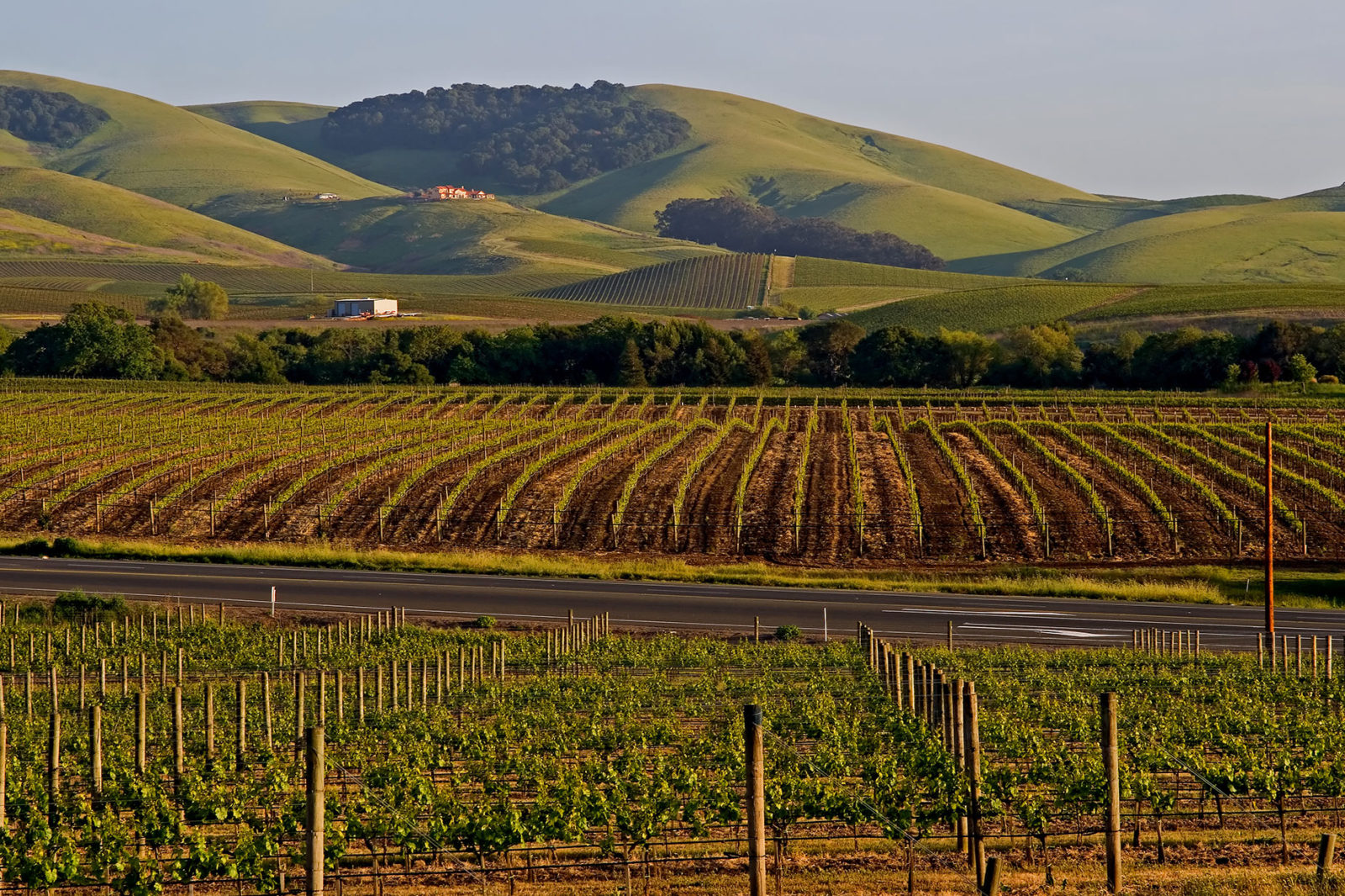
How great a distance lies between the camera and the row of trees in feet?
351

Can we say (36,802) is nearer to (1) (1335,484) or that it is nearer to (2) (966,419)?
(1) (1335,484)

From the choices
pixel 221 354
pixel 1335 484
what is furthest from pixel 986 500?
pixel 221 354

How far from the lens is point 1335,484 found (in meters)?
60.7

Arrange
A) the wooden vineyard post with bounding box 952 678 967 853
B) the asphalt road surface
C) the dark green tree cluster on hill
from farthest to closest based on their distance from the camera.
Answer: the dark green tree cluster on hill, the asphalt road surface, the wooden vineyard post with bounding box 952 678 967 853

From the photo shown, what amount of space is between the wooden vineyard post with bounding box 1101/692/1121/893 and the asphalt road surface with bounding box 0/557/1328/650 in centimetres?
2306

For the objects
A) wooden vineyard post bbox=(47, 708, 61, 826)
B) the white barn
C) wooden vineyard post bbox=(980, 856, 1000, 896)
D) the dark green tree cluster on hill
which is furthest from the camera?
the dark green tree cluster on hill

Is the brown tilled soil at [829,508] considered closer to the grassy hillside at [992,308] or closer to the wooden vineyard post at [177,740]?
the wooden vineyard post at [177,740]

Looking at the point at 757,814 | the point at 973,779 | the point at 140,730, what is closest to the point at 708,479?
the point at 140,730

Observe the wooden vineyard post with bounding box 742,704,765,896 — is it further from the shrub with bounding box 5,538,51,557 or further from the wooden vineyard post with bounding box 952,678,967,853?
the shrub with bounding box 5,538,51,557

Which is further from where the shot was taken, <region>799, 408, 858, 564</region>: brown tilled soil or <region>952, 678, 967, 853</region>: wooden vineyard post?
<region>799, 408, 858, 564</region>: brown tilled soil

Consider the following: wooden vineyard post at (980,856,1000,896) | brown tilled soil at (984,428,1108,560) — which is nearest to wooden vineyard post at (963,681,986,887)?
wooden vineyard post at (980,856,1000,896)

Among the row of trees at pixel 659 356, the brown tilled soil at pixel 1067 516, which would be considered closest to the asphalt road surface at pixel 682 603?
the brown tilled soil at pixel 1067 516

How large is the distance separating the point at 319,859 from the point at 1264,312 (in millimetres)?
143802

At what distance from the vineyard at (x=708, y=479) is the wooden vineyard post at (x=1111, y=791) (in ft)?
117
